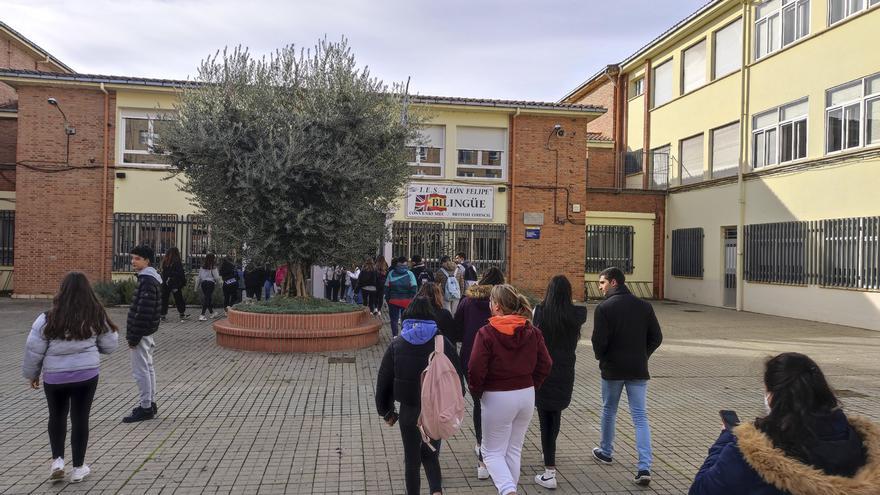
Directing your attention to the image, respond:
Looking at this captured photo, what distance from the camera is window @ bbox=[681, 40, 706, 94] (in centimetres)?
2105

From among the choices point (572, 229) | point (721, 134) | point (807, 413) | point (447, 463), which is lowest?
point (447, 463)

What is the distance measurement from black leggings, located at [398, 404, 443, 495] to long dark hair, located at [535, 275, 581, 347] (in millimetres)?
1225

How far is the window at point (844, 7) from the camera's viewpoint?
47.8 ft

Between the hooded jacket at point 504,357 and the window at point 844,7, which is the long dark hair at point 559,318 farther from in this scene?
the window at point 844,7

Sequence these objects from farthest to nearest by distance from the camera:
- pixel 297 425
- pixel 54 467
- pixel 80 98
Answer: pixel 80 98
pixel 297 425
pixel 54 467

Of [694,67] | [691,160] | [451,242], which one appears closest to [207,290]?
[451,242]

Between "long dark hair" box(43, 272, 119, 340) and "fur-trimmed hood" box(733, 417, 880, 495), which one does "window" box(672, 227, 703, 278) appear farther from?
"fur-trimmed hood" box(733, 417, 880, 495)

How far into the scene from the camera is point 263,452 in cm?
521

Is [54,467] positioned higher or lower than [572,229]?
lower

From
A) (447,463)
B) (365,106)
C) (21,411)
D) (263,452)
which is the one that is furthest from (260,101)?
(447,463)

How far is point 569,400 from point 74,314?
3681mm

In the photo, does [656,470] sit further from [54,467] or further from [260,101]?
[260,101]

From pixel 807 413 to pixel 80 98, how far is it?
19504 mm

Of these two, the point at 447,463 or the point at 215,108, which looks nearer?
the point at 447,463
